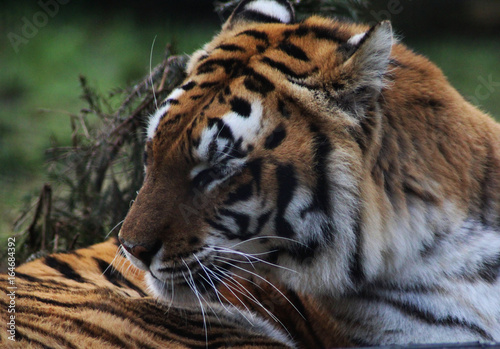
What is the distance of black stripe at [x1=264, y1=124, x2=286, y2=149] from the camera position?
Result: 1.77 meters

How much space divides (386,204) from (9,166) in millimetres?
3339

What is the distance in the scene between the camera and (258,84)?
1.85m

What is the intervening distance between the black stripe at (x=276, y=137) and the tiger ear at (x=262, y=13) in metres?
0.67

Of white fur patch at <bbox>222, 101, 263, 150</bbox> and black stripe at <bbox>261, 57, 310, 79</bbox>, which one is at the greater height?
black stripe at <bbox>261, 57, 310, 79</bbox>

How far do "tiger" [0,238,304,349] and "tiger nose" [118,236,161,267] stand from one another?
20cm

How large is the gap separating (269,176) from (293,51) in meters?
0.43

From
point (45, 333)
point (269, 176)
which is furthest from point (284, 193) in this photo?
point (45, 333)

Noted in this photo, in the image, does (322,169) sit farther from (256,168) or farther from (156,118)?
(156,118)
